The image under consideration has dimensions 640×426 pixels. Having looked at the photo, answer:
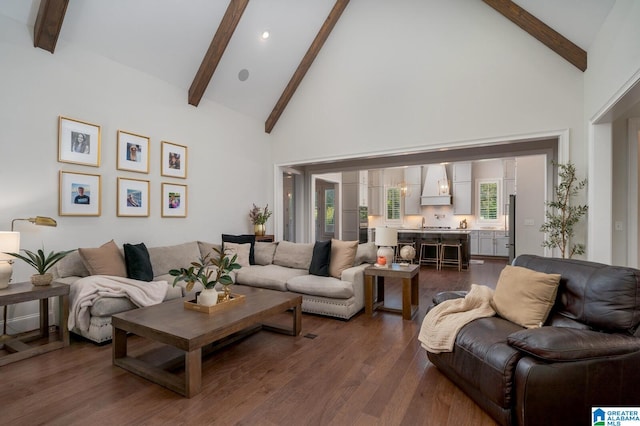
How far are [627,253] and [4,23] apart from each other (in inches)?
286

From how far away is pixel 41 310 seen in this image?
127 inches

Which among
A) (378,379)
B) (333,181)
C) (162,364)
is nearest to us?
(378,379)

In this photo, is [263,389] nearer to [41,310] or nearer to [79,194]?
[41,310]

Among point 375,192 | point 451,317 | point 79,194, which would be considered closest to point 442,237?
point 375,192

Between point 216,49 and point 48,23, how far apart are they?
193 cm

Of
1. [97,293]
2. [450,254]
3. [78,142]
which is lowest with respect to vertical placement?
[450,254]

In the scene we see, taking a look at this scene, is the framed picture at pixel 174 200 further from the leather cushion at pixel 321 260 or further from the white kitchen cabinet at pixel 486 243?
the white kitchen cabinet at pixel 486 243

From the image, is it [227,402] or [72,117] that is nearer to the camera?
[227,402]

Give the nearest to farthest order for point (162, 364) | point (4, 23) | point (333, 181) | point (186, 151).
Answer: point (162, 364) < point (4, 23) < point (186, 151) < point (333, 181)

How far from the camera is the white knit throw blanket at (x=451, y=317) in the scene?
232cm

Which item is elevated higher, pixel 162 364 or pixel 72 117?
pixel 72 117

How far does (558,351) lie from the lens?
1.68 meters

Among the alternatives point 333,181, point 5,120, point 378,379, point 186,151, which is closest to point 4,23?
point 5,120

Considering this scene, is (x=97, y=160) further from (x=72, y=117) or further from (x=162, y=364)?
(x=162, y=364)
